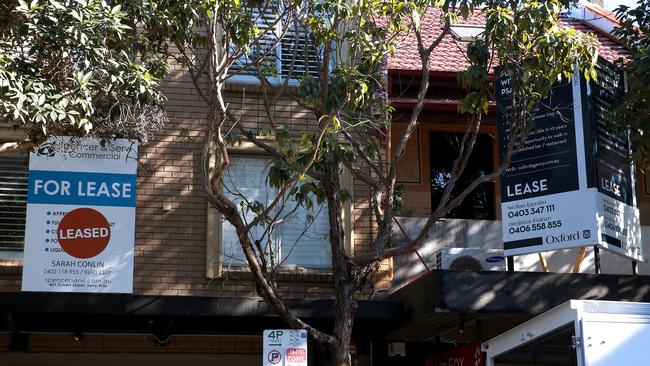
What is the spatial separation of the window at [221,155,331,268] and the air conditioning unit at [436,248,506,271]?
69.2 inches

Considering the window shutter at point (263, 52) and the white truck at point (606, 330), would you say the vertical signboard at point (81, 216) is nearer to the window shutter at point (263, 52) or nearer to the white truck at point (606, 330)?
the window shutter at point (263, 52)

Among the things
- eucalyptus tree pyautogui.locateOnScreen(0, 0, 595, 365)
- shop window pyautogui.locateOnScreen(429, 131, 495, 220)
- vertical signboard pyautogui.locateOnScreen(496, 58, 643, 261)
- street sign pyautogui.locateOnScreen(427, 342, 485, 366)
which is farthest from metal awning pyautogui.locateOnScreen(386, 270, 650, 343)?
shop window pyautogui.locateOnScreen(429, 131, 495, 220)

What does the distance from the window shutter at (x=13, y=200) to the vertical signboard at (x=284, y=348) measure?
6067mm

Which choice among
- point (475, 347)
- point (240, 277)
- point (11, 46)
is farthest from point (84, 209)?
point (475, 347)

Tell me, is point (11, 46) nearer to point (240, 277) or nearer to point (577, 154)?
point (240, 277)

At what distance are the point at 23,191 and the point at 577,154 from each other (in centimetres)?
806

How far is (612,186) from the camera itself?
15070mm

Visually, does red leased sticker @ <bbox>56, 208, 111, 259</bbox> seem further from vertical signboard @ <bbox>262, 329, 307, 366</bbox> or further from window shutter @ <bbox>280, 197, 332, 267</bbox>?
vertical signboard @ <bbox>262, 329, 307, 366</bbox>

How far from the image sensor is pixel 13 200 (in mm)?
15844

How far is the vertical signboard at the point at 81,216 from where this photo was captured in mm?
14812

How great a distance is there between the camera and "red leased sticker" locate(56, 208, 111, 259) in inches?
590

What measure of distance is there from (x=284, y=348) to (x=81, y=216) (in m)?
5.24

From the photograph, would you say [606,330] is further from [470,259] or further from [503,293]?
[470,259]

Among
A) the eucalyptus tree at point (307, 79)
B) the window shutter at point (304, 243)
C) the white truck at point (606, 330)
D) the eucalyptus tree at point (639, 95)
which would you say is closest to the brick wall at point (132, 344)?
the window shutter at point (304, 243)
